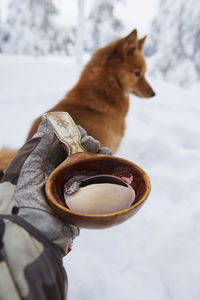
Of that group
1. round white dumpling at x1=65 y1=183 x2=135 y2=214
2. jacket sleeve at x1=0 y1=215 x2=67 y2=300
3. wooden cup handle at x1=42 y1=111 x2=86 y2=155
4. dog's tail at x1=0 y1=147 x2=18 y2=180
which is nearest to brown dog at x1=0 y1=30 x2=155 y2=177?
dog's tail at x1=0 y1=147 x2=18 y2=180

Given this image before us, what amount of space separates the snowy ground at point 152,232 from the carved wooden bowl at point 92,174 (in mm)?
460

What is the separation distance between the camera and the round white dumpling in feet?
1.60

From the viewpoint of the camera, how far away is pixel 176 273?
844 millimetres

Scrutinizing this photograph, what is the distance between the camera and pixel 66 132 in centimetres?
64

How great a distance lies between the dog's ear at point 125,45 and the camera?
3.98 feet

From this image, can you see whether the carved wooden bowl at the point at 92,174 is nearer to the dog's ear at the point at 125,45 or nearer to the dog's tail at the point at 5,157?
the dog's tail at the point at 5,157

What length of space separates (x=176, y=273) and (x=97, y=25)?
719 cm

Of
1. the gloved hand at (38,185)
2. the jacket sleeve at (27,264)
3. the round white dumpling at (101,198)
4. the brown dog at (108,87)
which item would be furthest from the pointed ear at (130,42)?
the jacket sleeve at (27,264)

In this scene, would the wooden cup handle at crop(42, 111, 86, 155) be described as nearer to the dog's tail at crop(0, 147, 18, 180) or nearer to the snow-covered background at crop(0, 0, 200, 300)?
the dog's tail at crop(0, 147, 18, 180)

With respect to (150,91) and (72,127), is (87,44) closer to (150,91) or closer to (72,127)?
(150,91)

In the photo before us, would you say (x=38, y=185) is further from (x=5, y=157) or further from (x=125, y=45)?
(x=125, y=45)

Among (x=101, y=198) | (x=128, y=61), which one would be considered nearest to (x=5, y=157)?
(x=101, y=198)

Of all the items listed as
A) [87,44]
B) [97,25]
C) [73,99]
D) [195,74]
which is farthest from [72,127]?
[87,44]

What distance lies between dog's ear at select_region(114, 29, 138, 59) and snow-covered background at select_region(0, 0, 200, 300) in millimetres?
741
